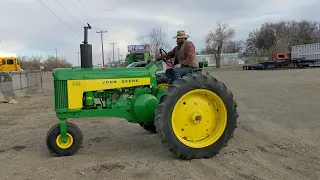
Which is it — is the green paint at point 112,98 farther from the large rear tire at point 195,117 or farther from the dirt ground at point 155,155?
the dirt ground at point 155,155

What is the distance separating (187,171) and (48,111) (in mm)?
9280

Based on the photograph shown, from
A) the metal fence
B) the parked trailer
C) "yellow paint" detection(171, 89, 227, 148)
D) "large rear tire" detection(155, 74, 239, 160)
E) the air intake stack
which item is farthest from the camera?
the parked trailer

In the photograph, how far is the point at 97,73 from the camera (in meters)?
6.24

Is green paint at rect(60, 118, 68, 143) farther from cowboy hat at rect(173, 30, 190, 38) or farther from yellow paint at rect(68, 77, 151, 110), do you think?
cowboy hat at rect(173, 30, 190, 38)

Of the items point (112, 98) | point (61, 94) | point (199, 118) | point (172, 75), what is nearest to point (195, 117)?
point (199, 118)

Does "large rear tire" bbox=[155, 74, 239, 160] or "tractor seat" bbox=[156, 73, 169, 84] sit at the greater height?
"tractor seat" bbox=[156, 73, 169, 84]

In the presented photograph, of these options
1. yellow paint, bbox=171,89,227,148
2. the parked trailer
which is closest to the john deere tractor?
yellow paint, bbox=171,89,227,148

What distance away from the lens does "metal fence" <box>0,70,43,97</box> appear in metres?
18.4

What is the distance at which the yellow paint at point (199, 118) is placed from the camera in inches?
237

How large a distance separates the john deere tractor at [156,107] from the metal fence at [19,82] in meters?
13.1

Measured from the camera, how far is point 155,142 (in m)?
7.19

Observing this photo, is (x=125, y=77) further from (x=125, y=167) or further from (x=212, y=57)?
(x=212, y=57)

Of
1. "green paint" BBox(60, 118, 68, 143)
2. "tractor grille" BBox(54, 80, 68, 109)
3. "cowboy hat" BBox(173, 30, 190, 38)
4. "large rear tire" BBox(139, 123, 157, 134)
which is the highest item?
"cowboy hat" BBox(173, 30, 190, 38)

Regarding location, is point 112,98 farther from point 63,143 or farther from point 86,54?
point 63,143
